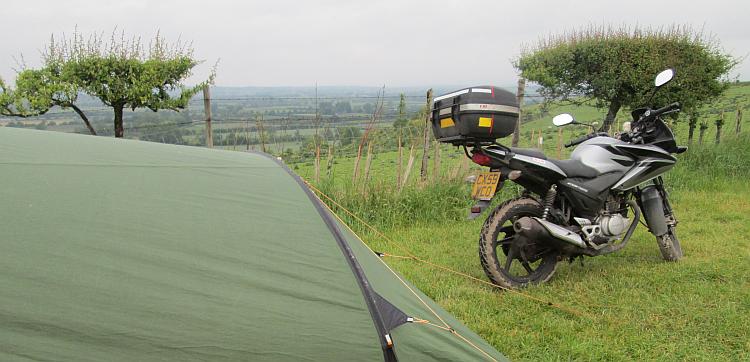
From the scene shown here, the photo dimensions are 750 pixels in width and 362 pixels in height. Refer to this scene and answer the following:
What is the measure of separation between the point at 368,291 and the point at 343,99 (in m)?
5.55

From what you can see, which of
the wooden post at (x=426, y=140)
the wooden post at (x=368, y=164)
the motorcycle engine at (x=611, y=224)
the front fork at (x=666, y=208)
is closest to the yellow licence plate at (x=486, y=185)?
the motorcycle engine at (x=611, y=224)

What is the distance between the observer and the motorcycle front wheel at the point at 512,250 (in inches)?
140

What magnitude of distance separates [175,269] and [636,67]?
866 centimetres

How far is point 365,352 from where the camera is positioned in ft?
6.23

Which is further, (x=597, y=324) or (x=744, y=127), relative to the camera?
(x=744, y=127)

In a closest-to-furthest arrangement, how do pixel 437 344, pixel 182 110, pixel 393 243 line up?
pixel 437 344, pixel 393 243, pixel 182 110

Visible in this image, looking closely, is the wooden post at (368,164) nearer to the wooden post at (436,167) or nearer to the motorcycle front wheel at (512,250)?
→ the wooden post at (436,167)

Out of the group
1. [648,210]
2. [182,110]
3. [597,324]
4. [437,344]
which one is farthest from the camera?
[182,110]

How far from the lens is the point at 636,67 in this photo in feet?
28.9

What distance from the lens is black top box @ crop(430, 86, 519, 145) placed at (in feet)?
11.0

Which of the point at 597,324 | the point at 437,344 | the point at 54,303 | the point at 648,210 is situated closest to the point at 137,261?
the point at 54,303

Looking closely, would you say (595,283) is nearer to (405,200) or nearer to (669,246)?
(669,246)

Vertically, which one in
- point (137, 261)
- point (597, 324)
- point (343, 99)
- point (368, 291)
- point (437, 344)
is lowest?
point (597, 324)

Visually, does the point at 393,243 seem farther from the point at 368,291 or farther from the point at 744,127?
the point at 744,127
